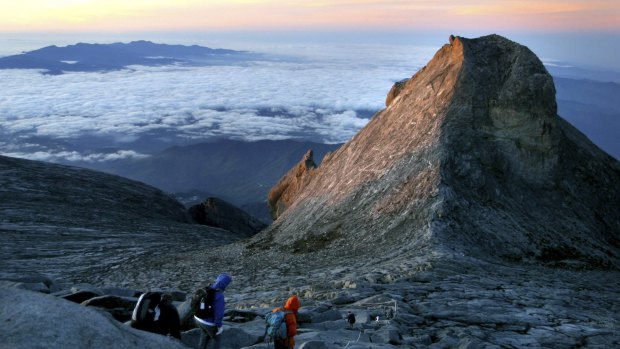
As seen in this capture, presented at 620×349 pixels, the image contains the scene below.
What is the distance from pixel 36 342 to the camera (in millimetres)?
12227

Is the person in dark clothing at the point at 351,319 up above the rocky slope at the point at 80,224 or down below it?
above

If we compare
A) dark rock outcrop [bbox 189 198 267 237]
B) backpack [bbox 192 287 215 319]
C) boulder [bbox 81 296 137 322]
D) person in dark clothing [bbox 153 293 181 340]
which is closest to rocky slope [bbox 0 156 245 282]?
dark rock outcrop [bbox 189 198 267 237]

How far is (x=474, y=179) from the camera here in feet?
137

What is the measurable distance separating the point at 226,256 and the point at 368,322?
27182mm

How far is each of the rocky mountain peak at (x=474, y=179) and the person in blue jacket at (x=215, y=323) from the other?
1907 centimetres

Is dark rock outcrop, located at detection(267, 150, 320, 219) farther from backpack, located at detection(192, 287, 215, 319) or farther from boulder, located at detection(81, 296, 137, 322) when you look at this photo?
backpack, located at detection(192, 287, 215, 319)

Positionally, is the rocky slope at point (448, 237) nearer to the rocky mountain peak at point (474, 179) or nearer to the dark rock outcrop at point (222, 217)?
the rocky mountain peak at point (474, 179)

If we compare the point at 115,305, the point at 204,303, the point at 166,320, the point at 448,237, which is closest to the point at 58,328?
the point at 166,320

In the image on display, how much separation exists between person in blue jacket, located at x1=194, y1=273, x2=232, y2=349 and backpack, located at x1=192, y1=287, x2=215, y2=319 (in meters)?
0.07

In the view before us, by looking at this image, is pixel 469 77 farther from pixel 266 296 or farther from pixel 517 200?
pixel 266 296

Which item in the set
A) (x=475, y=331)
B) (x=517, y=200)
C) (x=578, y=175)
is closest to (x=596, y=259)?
(x=517, y=200)

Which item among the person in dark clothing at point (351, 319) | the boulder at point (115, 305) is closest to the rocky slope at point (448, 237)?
the person in dark clothing at point (351, 319)

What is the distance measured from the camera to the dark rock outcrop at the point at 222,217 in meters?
92.1

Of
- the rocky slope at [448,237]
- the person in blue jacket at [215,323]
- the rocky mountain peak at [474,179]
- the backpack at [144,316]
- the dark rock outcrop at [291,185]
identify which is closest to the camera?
the backpack at [144,316]
